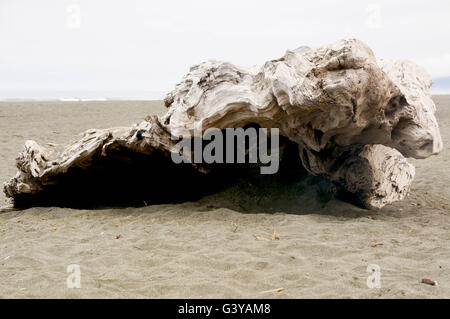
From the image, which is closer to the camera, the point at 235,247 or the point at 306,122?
the point at 235,247

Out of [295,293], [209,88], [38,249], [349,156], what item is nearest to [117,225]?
[38,249]

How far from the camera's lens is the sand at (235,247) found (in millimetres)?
2857

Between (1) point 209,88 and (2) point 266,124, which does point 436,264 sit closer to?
(2) point 266,124

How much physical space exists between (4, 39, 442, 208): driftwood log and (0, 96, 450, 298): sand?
1.52 feet

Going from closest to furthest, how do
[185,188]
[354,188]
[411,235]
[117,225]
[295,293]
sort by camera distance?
[295,293]
[411,235]
[117,225]
[354,188]
[185,188]

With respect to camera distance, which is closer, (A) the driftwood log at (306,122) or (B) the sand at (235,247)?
(B) the sand at (235,247)

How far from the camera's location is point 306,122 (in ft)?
15.0

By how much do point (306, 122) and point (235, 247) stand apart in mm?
1641

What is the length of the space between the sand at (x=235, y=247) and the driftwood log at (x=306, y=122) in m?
0.46

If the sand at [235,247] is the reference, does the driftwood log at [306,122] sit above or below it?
above

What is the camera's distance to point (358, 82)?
3.98 m

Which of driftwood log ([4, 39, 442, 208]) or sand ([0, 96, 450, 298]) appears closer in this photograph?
sand ([0, 96, 450, 298])

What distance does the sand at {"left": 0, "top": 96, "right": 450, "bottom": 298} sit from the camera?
2.86 m

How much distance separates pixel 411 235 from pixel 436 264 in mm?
913
